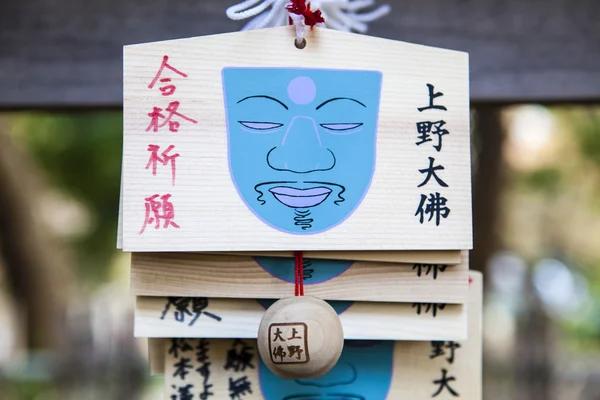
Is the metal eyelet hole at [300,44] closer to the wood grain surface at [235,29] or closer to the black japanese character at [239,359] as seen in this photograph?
the wood grain surface at [235,29]

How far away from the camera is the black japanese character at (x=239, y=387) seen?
0.84 meters

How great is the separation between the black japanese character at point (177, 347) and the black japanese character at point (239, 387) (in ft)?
0.22

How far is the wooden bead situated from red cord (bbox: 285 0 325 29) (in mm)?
298

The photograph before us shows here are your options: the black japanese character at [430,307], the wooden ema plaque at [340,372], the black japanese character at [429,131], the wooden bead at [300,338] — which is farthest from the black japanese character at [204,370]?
the black japanese character at [429,131]

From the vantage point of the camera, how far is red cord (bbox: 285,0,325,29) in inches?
29.7

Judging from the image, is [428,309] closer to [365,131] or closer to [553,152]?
[365,131]

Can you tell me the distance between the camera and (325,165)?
0.76 metres

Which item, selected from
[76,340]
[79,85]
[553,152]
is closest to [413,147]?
[79,85]

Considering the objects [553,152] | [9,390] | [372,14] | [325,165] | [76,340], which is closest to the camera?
[325,165]

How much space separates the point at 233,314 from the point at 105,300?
287 cm

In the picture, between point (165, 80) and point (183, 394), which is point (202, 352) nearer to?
point (183, 394)

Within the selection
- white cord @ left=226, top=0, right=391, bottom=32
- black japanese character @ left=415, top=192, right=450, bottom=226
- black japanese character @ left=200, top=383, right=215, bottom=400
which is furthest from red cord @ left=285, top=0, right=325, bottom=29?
black japanese character @ left=200, top=383, right=215, bottom=400

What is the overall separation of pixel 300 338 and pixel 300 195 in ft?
0.52

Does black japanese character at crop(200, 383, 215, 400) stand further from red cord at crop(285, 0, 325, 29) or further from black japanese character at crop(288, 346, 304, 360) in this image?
red cord at crop(285, 0, 325, 29)
